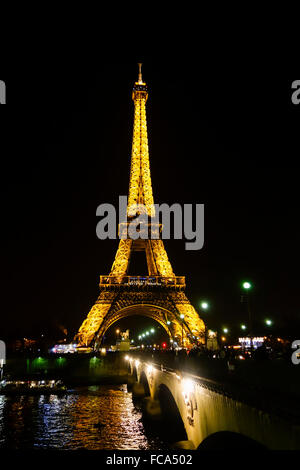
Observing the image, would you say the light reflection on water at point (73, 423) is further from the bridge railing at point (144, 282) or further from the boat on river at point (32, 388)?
the bridge railing at point (144, 282)

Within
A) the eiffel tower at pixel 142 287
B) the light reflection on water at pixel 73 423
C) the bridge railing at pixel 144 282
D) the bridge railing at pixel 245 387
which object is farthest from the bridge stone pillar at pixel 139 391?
the bridge railing at pixel 245 387

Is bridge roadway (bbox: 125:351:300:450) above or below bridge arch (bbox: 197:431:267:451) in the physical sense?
above

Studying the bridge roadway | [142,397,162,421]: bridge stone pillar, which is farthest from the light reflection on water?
the bridge roadway

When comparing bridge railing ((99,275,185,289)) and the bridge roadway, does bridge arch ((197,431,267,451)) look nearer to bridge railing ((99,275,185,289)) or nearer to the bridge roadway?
the bridge roadway

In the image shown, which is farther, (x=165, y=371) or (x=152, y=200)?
(x=152, y=200)
